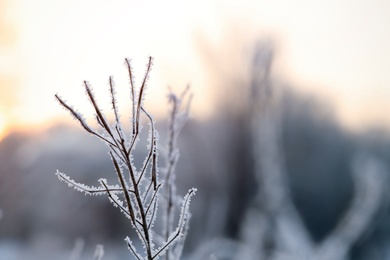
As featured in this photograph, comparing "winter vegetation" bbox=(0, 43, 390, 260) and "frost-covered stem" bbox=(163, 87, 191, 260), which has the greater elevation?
"winter vegetation" bbox=(0, 43, 390, 260)

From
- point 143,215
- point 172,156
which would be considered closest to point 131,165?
point 143,215

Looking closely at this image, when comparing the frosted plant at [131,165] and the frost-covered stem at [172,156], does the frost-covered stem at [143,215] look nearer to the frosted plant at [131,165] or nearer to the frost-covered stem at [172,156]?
the frosted plant at [131,165]

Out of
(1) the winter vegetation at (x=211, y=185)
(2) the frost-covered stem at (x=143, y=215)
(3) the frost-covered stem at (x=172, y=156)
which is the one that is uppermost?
(1) the winter vegetation at (x=211, y=185)

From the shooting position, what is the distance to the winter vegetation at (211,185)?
48.1 inches

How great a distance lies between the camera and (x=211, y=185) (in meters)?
14.9

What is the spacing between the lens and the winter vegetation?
1223 mm

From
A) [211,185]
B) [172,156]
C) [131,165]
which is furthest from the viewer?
[211,185]

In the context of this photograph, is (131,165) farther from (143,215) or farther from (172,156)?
(172,156)

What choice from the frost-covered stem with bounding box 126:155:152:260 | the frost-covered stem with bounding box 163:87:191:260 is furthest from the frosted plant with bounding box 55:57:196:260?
the frost-covered stem with bounding box 163:87:191:260

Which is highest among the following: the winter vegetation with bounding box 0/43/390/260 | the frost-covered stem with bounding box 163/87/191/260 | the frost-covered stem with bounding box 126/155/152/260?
the winter vegetation with bounding box 0/43/390/260

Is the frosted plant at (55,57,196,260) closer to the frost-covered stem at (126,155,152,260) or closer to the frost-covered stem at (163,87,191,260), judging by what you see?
the frost-covered stem at (126,155,152,260)

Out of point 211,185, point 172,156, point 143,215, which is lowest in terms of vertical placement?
point 143,215

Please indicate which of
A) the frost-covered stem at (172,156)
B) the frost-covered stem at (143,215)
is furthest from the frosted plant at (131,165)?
the frost-covered stem at (172,156)

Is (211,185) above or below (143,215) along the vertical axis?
above
